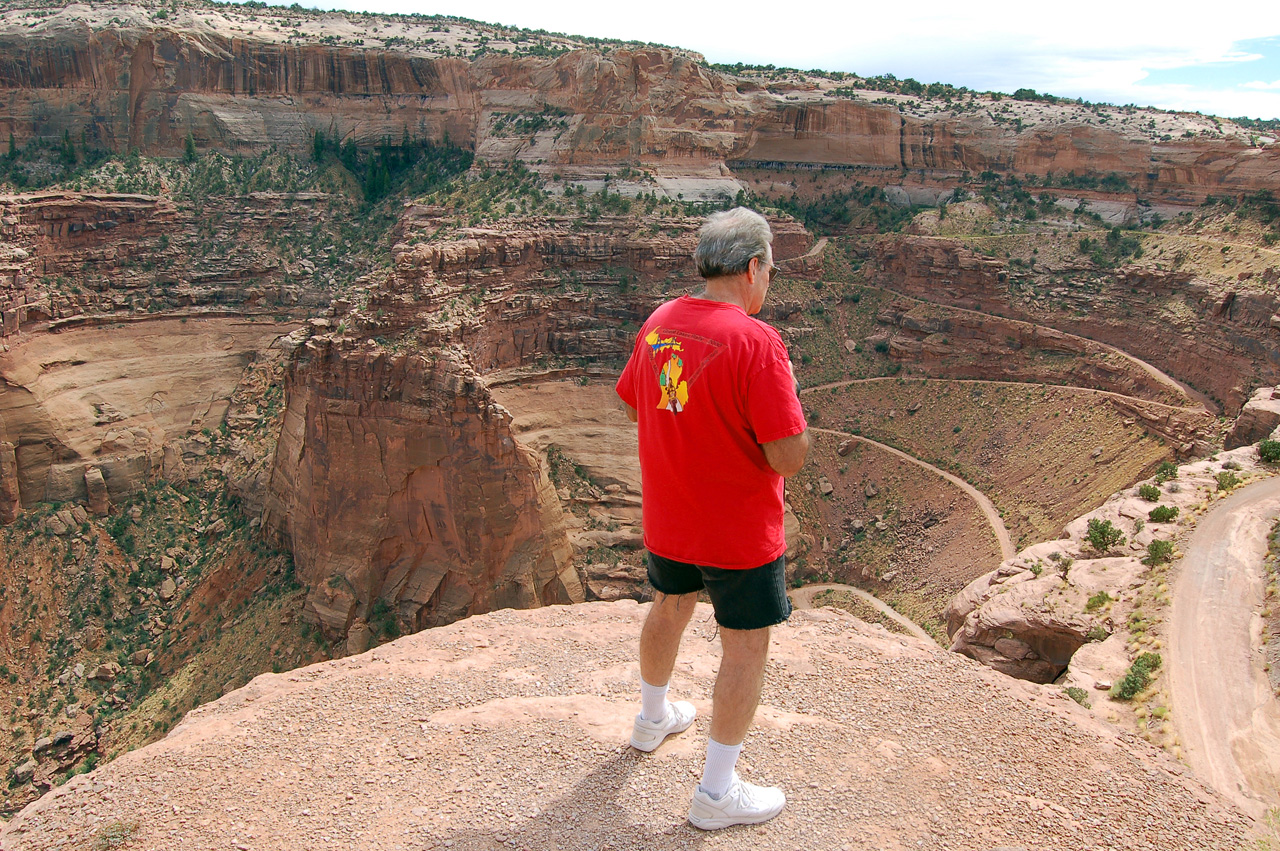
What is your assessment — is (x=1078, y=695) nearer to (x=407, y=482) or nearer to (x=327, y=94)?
(x=407, y=482)

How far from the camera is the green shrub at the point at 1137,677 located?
10.3m

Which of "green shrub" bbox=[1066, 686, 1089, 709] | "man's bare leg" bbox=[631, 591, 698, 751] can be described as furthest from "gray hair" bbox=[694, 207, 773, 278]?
"green shrub" bbox=[1066, 686, 1089, 709]

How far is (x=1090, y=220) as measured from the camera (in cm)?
4991

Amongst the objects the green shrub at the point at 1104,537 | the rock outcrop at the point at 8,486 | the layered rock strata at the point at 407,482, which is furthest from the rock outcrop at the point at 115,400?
the green shrub at the point at 1104,537

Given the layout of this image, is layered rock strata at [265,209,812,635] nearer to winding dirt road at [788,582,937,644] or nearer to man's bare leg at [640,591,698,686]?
winding dirt road at [788,582,937,644]

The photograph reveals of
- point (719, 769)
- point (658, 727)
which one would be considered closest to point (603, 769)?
point (658, 727)

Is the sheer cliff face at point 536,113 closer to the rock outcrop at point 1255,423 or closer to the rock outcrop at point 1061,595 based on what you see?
the rock outcrop at point 1255,423

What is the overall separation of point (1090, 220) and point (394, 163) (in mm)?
46050

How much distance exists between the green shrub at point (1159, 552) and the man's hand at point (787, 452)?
1244 centimetres

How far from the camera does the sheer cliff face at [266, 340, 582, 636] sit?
26.9 metres

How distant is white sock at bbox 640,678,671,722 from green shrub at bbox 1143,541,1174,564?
11.9 m

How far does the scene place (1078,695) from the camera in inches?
398

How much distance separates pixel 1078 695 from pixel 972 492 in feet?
85.1

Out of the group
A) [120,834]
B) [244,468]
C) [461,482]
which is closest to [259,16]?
[244,468]
